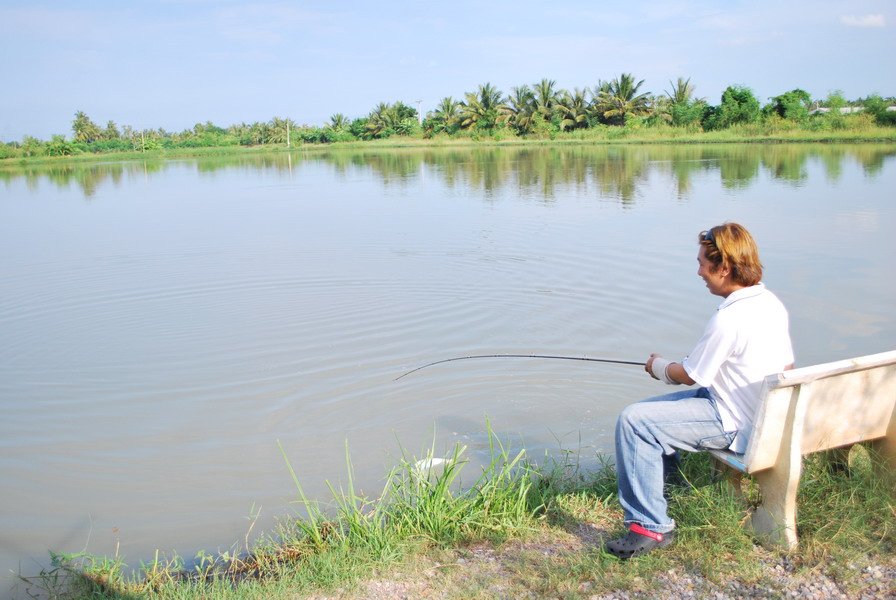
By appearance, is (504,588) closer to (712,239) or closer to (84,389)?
(712,239)

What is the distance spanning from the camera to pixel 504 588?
2.43 m

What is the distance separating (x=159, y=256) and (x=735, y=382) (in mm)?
10251

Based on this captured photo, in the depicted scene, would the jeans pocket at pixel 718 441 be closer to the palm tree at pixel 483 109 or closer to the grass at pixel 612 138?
the grass at pixel 612 138

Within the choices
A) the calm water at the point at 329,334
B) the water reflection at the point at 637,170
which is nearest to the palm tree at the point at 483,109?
the water reflection at the point at 637,170

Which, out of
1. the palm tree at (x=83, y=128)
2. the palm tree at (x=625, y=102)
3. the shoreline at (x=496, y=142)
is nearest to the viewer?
the shoreline at (x=496, y=142)

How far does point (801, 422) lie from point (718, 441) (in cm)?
29

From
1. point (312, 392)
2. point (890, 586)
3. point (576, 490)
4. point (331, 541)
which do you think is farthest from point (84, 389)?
point (890, 586)

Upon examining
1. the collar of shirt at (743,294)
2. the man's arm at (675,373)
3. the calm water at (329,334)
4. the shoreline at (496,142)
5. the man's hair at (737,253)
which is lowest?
the calm water at (329,334)

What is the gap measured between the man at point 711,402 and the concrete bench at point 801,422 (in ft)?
0.38

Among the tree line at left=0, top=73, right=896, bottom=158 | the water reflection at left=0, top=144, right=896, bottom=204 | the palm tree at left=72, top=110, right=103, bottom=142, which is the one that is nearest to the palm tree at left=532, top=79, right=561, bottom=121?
the tree line at left=0, top=73, right=896, bottom=158

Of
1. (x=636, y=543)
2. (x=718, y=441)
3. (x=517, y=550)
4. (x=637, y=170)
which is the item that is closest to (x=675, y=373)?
(x=718, y=441)

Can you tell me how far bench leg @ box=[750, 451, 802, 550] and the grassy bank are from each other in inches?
1332

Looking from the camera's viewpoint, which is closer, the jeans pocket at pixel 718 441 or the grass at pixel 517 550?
the grass at pixel 517 550

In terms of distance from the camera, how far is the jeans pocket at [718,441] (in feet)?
8.42
